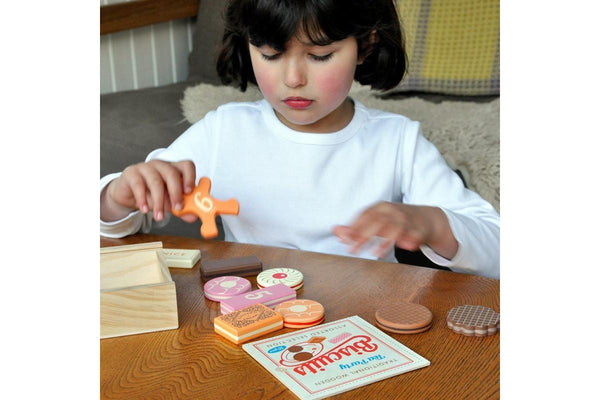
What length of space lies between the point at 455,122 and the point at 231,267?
1184mm

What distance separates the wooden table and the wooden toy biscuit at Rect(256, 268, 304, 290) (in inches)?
0.5

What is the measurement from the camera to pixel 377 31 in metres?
1.14

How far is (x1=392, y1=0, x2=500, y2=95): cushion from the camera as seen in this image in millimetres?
1927

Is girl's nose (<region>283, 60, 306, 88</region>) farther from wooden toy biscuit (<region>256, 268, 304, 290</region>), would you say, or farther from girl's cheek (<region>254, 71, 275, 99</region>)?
wooden toy biscuit (<region>256, 268, 304, 290</region>)

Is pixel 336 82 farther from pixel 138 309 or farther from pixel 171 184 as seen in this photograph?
pixel 138 309

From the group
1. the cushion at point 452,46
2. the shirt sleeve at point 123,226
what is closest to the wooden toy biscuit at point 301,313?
the shirt sleeve at point 123,226

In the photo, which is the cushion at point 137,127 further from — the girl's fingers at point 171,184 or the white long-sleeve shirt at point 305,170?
the girl's fingers at point 171,184

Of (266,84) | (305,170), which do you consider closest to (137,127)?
(305,170)

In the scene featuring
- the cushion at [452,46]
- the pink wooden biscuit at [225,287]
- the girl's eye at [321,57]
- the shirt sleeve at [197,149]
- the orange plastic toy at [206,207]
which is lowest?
the pink wooden biscuit at [225,287]

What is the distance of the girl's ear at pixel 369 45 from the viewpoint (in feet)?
3.72

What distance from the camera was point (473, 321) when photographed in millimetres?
566

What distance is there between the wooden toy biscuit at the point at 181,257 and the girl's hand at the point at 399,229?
0.20 metres
